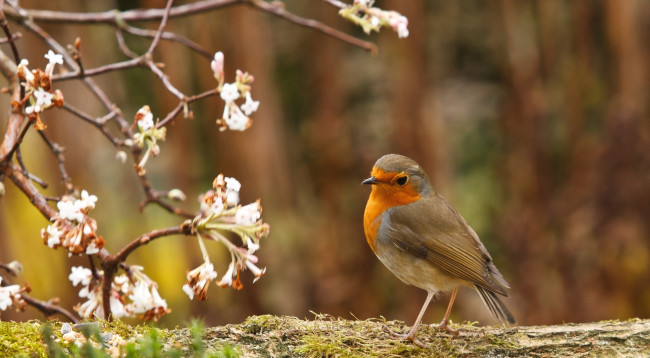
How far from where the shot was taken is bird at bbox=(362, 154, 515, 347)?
2.71 meters

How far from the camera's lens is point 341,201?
20.2 ft

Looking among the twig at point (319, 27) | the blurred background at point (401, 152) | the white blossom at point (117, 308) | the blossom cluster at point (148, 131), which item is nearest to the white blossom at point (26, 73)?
the blossom cluster at point (148, 131)

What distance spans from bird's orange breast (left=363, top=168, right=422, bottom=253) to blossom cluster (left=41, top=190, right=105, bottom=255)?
127 cm

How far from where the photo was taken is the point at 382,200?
2.87 m

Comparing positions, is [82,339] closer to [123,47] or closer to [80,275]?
[80,275]

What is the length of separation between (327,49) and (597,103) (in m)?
2.68

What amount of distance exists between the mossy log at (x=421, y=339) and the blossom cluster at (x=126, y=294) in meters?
0.22

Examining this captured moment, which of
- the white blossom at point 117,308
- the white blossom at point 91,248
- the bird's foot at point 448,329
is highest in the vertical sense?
the bird's foot at point 448,329

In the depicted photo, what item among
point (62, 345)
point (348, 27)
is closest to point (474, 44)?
point (348, 27)

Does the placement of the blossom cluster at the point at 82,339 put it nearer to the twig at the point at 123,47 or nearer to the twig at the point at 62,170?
the twig at the point at 62,170

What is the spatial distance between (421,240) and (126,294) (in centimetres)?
118

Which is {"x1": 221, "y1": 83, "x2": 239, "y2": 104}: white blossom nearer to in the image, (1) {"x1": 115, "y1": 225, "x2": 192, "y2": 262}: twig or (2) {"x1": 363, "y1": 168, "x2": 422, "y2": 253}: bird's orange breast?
(1) {"x1": 115, "y1": 225, "x2": 192, "y2": 262}: twig

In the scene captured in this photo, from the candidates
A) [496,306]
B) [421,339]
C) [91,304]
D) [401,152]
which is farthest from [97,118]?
[401,152]

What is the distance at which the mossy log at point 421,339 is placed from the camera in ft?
7.10
